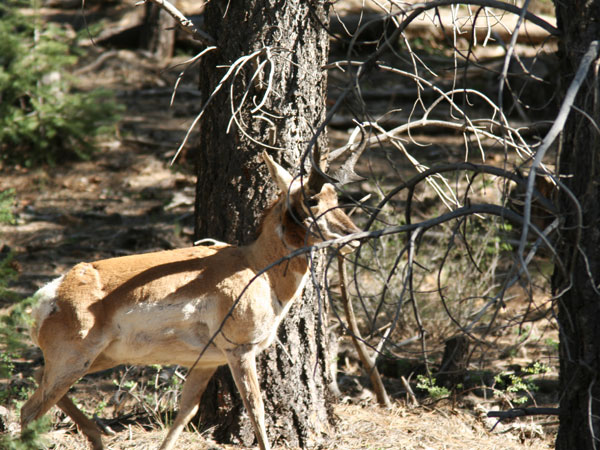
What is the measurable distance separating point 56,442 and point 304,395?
2100 millimetres

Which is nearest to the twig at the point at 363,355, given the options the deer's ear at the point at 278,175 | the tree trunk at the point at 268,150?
the tree trunk at the point at 268,150

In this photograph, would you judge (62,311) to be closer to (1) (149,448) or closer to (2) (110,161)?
(1) (149,448)

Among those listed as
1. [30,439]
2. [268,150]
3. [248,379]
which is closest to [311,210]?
[268,150]

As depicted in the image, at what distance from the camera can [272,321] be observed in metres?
5.06

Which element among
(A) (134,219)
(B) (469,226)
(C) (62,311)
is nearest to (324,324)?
(C) (62,311)

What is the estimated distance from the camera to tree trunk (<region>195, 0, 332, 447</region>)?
219 inches

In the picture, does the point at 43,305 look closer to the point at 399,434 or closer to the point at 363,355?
the point at 363,355

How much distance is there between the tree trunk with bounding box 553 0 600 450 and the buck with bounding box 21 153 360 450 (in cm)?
154

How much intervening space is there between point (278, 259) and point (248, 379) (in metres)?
0.91

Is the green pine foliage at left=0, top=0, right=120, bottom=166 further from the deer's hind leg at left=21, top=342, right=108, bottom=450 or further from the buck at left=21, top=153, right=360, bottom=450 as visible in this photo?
the deer's hind leg at left=21, top=342, right=108, bottom=450

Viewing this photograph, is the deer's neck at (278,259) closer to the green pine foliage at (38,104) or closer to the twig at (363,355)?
the twig at (363,355)

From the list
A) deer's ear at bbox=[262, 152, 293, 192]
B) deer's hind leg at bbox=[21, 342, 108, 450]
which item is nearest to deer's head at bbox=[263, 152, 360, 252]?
deer's ear at bbox=[262, 152, 293, 192]

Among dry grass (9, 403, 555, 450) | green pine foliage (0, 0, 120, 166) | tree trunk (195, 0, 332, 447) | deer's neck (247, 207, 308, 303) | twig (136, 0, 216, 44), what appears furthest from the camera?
green pine foliage (0, 0, 120, 166)

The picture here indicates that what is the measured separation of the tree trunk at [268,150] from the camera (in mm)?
5574
